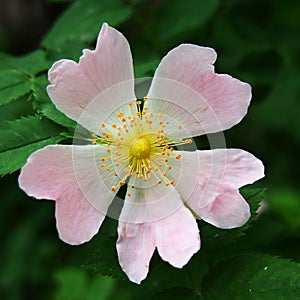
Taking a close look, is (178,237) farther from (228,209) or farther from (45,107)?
(45,107)

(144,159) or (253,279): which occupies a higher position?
(144,159)

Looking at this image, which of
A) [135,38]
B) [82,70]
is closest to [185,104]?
[82,70]

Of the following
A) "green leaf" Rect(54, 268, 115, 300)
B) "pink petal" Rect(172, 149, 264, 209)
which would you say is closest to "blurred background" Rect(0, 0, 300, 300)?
"green leaf" Rect(54, 268, 115, 300)

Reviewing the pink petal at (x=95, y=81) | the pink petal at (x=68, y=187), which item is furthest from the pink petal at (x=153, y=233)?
the pink petal at (x=95, y=81)

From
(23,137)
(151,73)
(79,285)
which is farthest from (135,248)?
(79,285)

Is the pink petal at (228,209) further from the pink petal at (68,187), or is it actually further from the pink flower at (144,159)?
the pink petal at (68,187)

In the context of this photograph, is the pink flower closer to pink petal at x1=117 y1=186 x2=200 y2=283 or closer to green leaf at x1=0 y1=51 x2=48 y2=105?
pink petal at x1=117 y1=186 x2=200 y2=283

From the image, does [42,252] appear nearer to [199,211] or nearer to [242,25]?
[242,25]
